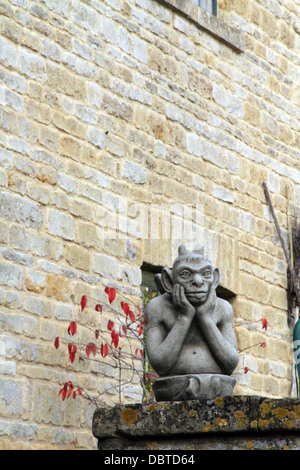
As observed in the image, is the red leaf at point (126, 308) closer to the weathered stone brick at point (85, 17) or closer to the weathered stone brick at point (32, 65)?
the weathered stone brick at point (32, 65)

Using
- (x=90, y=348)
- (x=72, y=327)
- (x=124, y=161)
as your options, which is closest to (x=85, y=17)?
(x=124, y=161)

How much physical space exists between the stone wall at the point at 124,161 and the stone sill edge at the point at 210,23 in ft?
0.06

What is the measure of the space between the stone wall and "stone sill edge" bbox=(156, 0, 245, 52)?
0.02 meters

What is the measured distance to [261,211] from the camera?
31.5 feet

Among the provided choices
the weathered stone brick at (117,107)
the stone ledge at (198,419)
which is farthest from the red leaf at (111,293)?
the stone ledge at (198,419)

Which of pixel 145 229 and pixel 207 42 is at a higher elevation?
pixel 207 42

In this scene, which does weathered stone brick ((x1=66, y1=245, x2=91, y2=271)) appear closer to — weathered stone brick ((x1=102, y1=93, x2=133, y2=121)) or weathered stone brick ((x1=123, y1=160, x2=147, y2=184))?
weathered stone brick ((x1=123, y1=160, x2=147, y2=184))

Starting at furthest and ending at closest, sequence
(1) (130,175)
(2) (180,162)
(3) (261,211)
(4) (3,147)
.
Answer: (3) (261,211), (2) (180,162), (1) (130,175), (4) (3,147)

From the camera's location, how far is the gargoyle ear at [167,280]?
5.38m

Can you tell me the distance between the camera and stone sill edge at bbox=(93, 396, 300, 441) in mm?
4422

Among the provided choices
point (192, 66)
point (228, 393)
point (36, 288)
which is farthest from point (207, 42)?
point (228, 393)

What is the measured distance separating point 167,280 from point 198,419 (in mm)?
996
